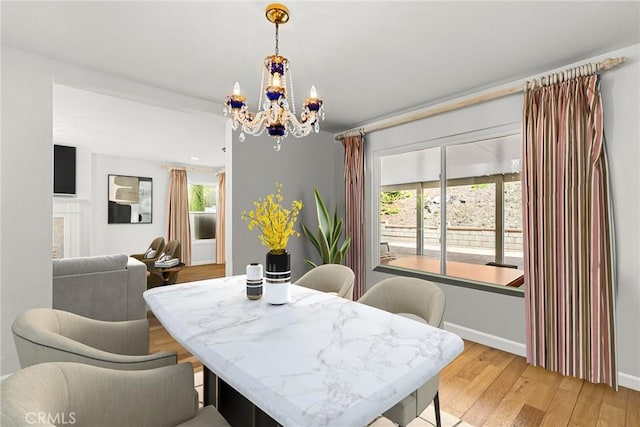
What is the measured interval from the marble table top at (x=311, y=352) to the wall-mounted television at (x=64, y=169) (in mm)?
5410

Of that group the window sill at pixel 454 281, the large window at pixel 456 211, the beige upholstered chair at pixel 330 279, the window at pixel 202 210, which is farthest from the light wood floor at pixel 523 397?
the window at pixel 202 210

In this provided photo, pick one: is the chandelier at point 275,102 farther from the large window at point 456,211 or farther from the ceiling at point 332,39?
the large window at point 456,211

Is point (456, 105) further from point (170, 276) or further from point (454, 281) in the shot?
point (170, 276)

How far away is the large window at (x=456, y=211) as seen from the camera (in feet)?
9.70

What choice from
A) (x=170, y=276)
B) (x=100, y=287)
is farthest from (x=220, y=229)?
(x=100, y=287)

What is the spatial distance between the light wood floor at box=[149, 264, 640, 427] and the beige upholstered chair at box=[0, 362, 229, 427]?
1620mm

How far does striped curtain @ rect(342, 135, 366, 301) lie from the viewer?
13.3 ft

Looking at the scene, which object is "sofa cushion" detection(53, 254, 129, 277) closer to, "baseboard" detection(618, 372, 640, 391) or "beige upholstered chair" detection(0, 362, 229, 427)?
"beige upholstered chair" detection(0, 362, 229, 427)

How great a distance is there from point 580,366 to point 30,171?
14.2 ft

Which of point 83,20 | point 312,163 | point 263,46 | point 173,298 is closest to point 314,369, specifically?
point 173,298

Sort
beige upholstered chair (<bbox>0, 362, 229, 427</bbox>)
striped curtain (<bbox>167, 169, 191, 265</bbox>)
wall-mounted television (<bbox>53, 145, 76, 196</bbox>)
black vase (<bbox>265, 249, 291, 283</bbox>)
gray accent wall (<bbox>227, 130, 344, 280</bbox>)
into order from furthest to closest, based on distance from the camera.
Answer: striped curtain (<bbox>167, 169, 191, 265</bbox>) → wall-mounted television (<bbox>53, 145, 76, 196</bbox>) → gray accent wall (<bbox>227, 130, 344, 280</bbox>) → black vase (<bbox>265, 249, 291, 283</bbox>) → beige upholstered chair (<bbox>0, 362, 229, 427</bbox>)

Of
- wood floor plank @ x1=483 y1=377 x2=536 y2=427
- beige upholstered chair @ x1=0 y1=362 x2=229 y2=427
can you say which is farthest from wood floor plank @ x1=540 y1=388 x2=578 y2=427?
beige upholstered chair @ x1=0 y1=362 x2=229 y2=427

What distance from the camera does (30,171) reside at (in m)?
2.35

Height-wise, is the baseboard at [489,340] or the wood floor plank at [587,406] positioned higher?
the baseboard at [489,340]
